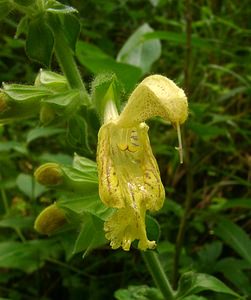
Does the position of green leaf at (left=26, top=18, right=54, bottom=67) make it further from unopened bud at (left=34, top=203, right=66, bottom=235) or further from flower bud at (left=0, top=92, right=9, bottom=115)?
unopened bud at (left=34, top=203, right=66, bottom=235)

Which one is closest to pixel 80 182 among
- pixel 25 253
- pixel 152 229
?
pixel 152 229

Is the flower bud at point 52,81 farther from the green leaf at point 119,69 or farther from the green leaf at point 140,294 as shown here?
the green leaf at point 140,294

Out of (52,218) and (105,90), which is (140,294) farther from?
(105,90)

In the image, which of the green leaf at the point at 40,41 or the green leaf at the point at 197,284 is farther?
the green leaf at the point at 197,284

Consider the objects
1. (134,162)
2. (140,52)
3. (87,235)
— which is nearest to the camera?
(134,162)

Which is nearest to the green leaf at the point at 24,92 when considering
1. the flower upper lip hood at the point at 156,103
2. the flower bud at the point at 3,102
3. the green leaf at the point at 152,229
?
the flower bud at the point at 3,102

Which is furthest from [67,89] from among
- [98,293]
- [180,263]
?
[98,293]
